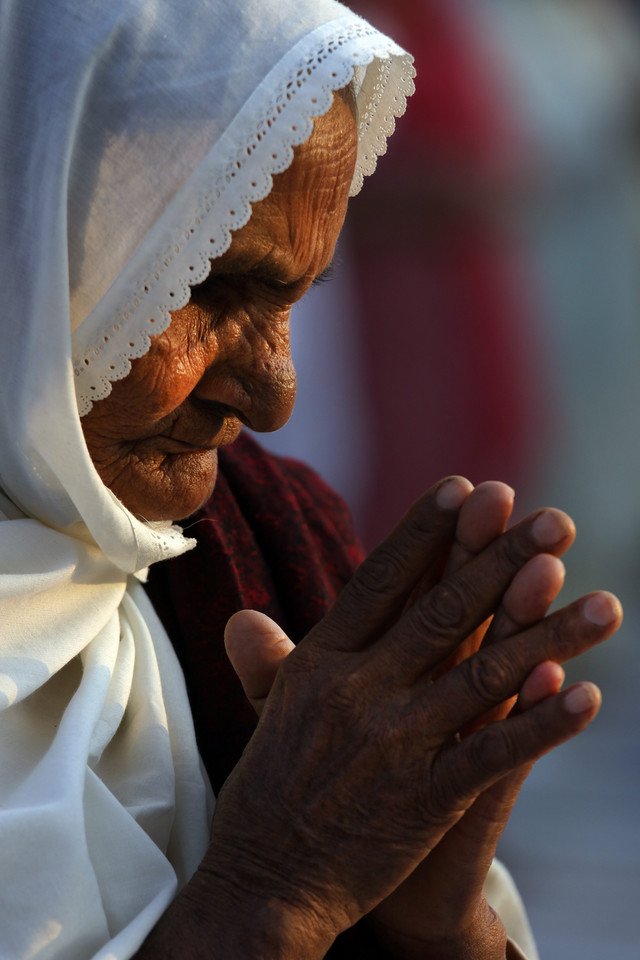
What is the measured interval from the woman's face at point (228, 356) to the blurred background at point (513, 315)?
8.75 feet

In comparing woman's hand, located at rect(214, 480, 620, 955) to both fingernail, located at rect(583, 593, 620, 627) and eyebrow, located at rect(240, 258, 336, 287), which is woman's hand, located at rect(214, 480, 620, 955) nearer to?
fingernail, located at rect(583, 593, 620, 627)

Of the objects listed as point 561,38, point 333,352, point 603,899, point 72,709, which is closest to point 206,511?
point 72,709

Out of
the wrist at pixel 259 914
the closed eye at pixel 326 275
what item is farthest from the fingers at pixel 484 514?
the closed eye at pixel 326 275

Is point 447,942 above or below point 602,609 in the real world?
below

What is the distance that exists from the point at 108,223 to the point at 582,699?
2.52 feet

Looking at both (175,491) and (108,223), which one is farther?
(175,491)

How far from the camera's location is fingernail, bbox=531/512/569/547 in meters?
0.96

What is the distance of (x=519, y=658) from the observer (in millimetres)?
962

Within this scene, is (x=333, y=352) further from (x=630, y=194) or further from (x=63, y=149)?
(x=63, y=149)

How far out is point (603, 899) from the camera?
300cm

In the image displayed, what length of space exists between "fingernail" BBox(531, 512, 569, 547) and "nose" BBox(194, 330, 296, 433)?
493mm

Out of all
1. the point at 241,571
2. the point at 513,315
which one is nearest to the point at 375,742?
the point at 241,571

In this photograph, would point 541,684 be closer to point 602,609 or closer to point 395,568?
point 602,609

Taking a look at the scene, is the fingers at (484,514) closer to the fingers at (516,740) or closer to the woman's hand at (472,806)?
the woman's hand at (472,806)
